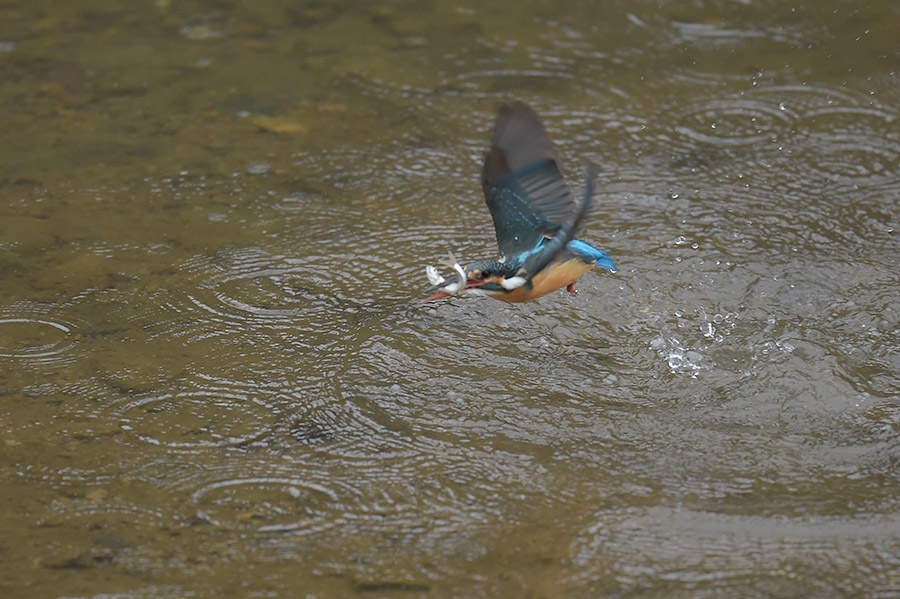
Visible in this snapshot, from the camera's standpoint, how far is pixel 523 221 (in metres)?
3.69

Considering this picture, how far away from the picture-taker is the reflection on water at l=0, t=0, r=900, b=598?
3043 millimetres

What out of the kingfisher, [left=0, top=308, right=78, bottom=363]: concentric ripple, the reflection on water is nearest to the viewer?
the reflection on water

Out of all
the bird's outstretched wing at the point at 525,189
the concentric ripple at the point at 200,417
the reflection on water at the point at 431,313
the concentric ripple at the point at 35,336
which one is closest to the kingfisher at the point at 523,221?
the bird's outstretched wing at the point at 525,189

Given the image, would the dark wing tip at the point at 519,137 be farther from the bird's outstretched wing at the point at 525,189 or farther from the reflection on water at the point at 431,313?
the reflection on water at the point at 431,313

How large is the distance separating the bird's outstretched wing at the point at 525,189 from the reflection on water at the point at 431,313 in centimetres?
49

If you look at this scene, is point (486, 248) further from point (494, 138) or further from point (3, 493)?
point (3, 493)

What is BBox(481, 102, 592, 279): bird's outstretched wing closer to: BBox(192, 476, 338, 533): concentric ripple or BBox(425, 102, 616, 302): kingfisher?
BBox(425, 102, 616, 302): kingfisher

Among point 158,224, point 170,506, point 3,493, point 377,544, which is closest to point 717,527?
point 377,544

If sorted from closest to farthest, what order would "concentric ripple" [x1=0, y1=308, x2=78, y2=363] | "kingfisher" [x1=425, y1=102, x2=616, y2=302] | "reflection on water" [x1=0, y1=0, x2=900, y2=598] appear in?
"reflection on water" [x1=0, y1=0, x2=900, y2=598], "kingfisher" [x1=425, y1=102, x2=616, y2=302], "concentric ripple" [x1=0, y1=308, x2=78, y2=363]

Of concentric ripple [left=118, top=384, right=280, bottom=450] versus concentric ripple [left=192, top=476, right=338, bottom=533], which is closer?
concentric ripple [left=192, top=476, right=338, bottom=533]

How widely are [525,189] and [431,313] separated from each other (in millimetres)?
769

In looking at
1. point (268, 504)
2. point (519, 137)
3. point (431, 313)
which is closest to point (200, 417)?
point (268, 504)

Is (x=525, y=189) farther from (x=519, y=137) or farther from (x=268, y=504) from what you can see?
(x=268, y=504)

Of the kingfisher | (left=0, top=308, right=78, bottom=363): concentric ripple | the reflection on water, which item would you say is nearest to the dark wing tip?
the kingfisher
